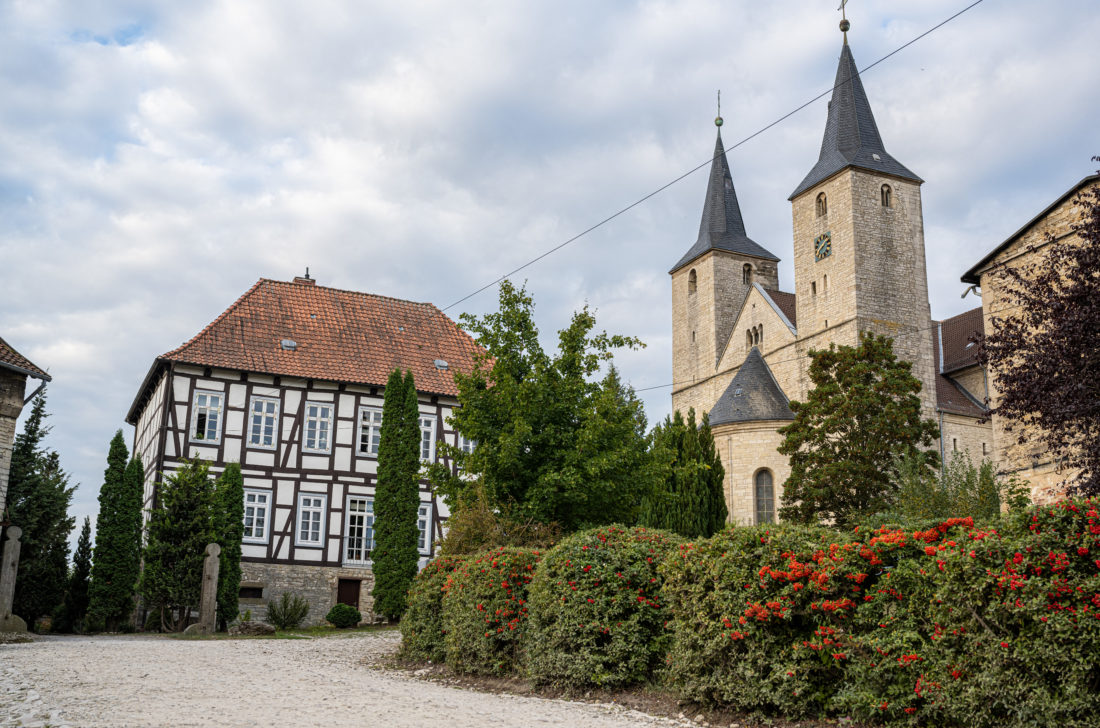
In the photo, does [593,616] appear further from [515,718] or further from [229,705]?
[229,705]

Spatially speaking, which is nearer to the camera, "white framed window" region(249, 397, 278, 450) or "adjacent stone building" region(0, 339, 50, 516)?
"adjacent stone building" region(0, 339, 50, 516)

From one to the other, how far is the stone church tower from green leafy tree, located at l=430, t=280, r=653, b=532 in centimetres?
2127

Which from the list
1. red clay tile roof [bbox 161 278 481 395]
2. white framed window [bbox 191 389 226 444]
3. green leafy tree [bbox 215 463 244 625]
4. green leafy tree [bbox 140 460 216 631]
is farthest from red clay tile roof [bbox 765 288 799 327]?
green leafy tree [bbox 140 460 216 631]

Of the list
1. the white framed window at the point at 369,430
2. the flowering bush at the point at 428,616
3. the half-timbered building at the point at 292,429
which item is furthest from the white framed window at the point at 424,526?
the flowering bush at the point at 428,616

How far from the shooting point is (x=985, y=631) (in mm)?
5867

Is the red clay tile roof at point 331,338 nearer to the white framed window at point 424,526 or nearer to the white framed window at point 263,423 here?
the white framed window at point 263,423

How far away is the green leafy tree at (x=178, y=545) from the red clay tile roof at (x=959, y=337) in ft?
104

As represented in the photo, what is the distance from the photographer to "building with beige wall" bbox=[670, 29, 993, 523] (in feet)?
119

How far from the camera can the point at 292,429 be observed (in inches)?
1054

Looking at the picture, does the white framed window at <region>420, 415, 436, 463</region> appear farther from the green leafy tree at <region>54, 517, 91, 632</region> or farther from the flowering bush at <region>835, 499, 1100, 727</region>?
the flowering bush at <region>835, 499, 1100, 727</region>

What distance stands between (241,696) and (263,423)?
18.7 meters

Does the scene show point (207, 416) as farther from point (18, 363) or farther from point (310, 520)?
point (18, 363)

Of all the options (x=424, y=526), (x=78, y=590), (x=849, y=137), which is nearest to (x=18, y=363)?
(x=78, y=590)

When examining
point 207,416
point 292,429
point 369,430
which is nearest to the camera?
point 207,416
